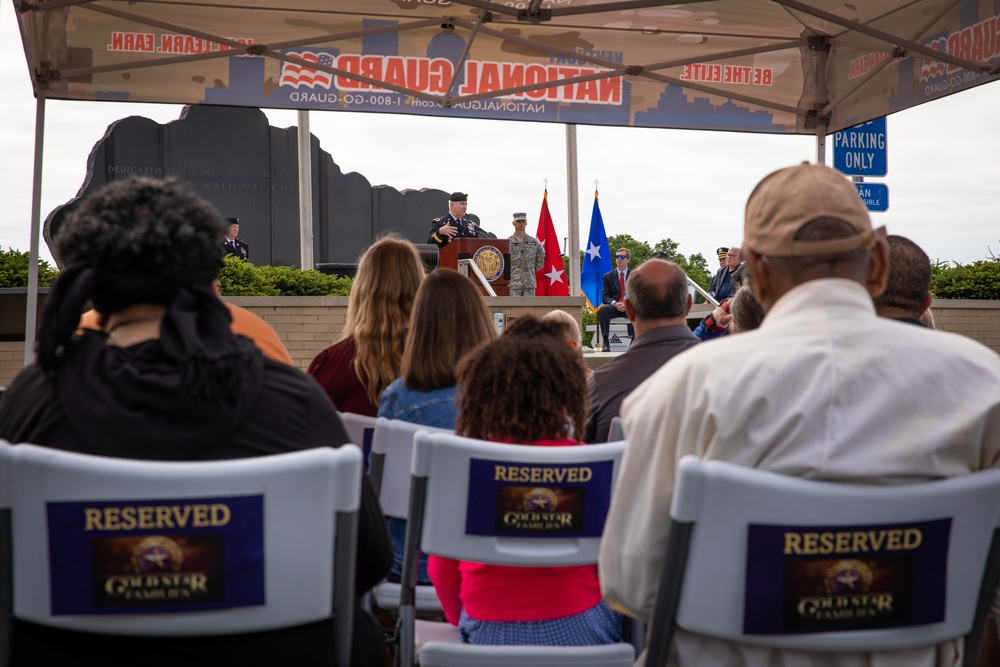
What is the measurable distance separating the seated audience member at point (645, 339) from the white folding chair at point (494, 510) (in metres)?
1.53

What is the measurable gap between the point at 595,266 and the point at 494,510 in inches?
645

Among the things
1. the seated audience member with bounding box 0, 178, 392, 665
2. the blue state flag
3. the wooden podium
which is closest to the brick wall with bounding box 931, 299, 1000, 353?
the blue state flag

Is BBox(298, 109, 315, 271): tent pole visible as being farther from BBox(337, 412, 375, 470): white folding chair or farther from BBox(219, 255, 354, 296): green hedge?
BBox(337, 412, 375, 470): white folding chair

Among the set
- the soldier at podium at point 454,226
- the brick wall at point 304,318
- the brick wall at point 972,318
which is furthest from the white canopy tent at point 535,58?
the brick wall at point 972,318

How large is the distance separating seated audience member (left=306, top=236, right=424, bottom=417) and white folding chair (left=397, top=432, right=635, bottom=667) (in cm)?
165

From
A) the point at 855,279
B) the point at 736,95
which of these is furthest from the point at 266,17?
the point at 855,279

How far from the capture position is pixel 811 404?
4.50 feet

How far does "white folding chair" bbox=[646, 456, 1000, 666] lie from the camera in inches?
50.9

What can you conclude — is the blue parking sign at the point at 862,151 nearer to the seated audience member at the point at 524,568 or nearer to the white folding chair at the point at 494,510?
the seated audience member at the point at 524,568

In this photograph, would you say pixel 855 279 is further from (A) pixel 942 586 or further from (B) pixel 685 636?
(B) pixel 685 636

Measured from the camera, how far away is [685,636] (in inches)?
56.2

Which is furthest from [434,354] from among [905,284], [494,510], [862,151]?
[862,151]

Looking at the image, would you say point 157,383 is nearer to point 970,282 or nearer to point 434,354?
point 434,354

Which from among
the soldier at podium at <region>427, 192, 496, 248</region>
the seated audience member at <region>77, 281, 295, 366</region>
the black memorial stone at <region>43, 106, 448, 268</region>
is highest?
the black memorial stone at <region>43, 106, 448, 268</region>
